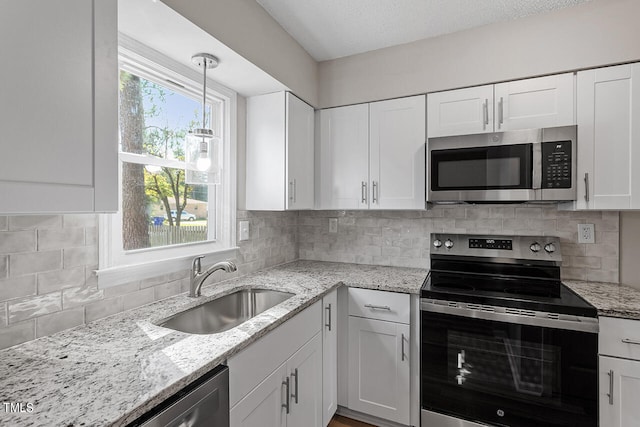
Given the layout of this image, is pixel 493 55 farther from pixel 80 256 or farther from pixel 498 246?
pixel 80 256

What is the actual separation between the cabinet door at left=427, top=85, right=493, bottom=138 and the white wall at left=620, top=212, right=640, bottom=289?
0.98 metres

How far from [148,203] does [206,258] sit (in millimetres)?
450

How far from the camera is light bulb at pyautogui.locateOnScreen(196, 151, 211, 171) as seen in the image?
1531 mm

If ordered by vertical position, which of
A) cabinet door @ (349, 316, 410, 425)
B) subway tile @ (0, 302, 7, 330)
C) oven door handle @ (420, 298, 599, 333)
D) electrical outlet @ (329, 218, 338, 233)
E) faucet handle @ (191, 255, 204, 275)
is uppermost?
electrical outlet @ (329, 218, 338, 233)

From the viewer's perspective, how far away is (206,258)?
6.03 ft

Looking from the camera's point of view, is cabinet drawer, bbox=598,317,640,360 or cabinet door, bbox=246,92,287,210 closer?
cabinet drawer, bbox=598,317,640,360

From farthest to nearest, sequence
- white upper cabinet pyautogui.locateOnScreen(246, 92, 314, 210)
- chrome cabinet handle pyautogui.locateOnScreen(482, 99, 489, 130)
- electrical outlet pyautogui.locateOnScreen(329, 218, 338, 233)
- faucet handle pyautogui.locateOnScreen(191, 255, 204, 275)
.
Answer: electrical outlet pyautogui.locateOnScreen(329, 218, 338, 233) → white upper cabinet pyautogui.locateOnScreen(246, 92, 314, 210) → chrome cabinet handle pyautogui.locateOnScreen(482, 99, 489, 130) → faucet handle pyautogui.locateOnScreen(191, 255, 204, 275)

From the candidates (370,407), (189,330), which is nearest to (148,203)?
(189,330)

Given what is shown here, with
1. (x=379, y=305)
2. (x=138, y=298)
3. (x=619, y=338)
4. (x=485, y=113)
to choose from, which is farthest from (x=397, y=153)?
(x=138, y=298)

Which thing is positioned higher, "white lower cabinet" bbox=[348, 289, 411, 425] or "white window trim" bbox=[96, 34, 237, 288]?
"white window trim" bbox=[96, 34, 237, 288]

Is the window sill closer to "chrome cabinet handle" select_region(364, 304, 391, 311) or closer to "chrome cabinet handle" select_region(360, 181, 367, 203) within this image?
"chrome cabinet handle" select_region(364, 304, 391, 311)

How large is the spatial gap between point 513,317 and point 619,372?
0.47 m

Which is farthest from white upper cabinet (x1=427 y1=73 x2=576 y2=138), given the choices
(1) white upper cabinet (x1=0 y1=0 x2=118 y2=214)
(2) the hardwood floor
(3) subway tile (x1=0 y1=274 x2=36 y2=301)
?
(3) subway tile (x1=0 y1=274 x2=36 y2=301)

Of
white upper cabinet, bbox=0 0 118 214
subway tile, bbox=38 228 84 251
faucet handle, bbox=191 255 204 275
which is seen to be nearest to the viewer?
white upper cabinet, bbox=0 0 118 214
